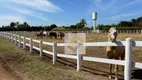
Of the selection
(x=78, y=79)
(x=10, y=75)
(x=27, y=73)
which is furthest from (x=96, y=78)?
(x=10, y=75)

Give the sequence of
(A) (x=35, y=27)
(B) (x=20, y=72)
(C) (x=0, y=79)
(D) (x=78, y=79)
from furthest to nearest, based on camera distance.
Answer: (A) (x=35, y=27), (B) (x=20, y=72), (C) (x=0, y=79), (D) (x=78, y=79)

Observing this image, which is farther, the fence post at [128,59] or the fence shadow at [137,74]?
the fence shadow at [137,74]

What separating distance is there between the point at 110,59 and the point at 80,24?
119800 millimetres

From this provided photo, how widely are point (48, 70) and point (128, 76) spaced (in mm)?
3813

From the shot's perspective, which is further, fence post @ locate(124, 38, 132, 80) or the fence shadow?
the fence shadow

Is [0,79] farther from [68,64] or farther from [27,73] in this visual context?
[68,64]

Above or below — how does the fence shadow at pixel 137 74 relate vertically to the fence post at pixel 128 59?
below

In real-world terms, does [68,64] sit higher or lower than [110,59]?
lower

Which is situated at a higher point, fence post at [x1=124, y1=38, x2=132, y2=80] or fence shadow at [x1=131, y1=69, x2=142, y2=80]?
fence post at [x1=124, y1=38, x2=132, y2=80]

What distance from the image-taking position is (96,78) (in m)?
7.86

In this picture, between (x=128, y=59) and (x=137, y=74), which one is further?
(x=137, y=74)

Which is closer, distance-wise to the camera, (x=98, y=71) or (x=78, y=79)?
(x=78, y=79)

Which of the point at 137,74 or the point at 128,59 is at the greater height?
the point at 128,59

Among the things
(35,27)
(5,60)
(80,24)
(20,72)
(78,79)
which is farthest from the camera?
(80,24)
